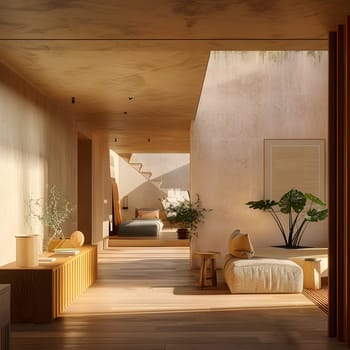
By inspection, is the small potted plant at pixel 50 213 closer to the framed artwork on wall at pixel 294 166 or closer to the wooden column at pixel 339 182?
the wooden column at pixel 339 182

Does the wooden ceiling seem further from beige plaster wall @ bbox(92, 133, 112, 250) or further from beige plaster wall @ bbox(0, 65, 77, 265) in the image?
beige plaster wall @ bbox(92, 133, 112, 250)

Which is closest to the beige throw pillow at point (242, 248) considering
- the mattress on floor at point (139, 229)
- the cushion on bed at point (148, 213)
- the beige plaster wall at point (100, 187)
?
the beige plaster wall at point (100, 187)

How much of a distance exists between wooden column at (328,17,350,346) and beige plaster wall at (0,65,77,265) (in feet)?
10.4

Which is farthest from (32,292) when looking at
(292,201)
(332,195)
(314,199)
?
(314,199)

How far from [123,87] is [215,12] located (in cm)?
315

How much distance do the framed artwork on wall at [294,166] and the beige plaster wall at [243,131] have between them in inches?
4.7

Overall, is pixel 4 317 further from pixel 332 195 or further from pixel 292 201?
pixel 292 201

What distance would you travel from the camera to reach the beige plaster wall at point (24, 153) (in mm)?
5680

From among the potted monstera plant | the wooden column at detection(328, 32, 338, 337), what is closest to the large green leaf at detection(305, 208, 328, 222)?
the potted monstera plant

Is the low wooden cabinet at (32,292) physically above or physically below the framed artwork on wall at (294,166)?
below

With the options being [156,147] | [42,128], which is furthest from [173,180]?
[42,128]

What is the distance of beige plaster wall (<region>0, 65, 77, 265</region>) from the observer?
568 centimetres

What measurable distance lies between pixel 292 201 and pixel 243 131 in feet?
4.72

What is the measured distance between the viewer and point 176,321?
5.40 metres
